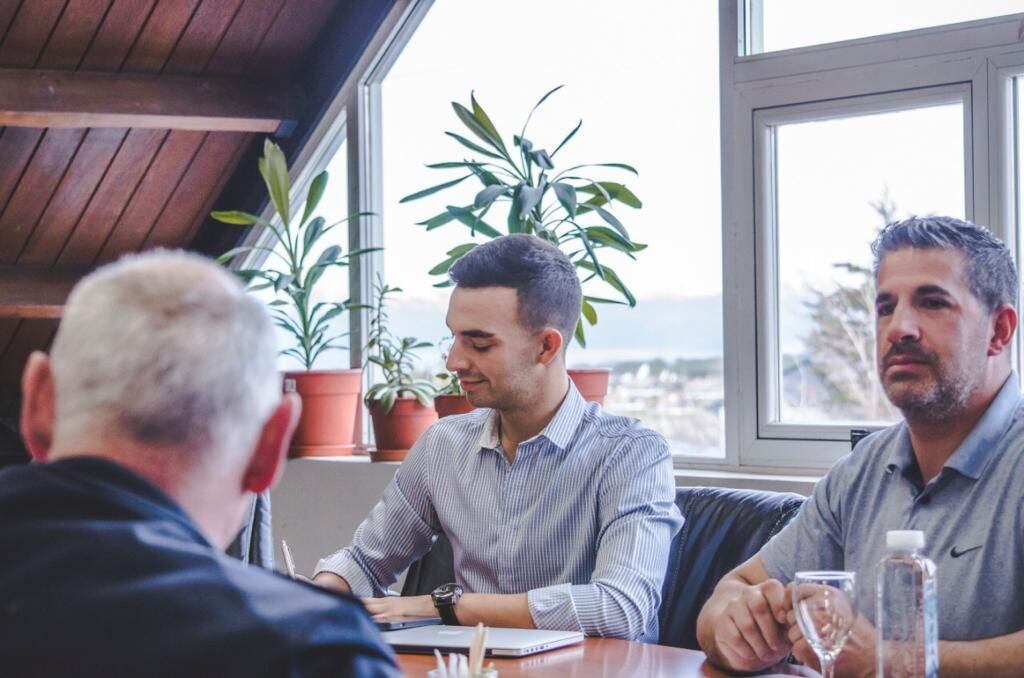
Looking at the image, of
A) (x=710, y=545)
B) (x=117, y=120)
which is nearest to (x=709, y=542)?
(x=710, y=545)

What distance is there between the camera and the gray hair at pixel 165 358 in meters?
0.90

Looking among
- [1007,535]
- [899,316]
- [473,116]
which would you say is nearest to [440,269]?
[473,116]

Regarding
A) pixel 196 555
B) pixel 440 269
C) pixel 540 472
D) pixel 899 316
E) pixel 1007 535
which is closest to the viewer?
pixel 196 555

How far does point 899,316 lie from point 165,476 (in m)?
1.40

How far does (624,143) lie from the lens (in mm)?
3920

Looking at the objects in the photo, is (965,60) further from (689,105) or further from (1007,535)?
(1007,535)

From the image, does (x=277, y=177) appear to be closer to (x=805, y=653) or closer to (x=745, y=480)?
(x=745, y=480)

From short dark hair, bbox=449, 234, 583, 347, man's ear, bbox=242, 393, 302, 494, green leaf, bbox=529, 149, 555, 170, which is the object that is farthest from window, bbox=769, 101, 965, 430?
man's ear, bbox=242, 393, 302, 494

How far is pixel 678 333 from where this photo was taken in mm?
3785

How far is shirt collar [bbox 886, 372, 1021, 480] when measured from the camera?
192cm

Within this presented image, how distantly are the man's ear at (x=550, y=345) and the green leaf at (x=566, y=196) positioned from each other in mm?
833

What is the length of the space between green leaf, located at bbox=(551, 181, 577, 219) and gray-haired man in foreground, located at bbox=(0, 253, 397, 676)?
2532mm

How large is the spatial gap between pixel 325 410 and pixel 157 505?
138 inches

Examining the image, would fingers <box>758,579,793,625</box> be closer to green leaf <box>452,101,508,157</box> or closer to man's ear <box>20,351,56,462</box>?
man's ear <box>20,351,56,462</box>
